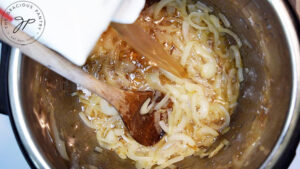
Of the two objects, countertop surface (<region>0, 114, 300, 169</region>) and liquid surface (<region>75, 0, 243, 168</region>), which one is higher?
liquid surface (<region>75, 0, 243, 168</region>)

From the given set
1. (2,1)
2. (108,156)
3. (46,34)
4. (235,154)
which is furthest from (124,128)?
(2,1)

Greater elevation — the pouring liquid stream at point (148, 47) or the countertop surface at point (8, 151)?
the pouring liquid stream at point (148, 47)

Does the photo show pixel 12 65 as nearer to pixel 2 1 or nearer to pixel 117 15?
pixel 2 1

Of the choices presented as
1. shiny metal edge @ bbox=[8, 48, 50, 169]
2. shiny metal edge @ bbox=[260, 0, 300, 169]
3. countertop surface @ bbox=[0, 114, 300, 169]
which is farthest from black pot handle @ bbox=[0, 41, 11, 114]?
shiny metal edge @ bbox=[260, 0, 300, 169]

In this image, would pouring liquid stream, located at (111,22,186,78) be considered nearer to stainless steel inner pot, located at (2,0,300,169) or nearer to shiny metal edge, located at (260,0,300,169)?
stainless steel inner pot, located at (2,0,300,169)

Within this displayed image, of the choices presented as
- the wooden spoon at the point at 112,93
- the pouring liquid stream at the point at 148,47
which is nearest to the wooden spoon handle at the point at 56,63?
the wooden spoon at the point at 112,93

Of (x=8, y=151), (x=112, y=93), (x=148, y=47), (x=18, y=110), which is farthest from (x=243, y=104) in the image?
(x=8, y=151)

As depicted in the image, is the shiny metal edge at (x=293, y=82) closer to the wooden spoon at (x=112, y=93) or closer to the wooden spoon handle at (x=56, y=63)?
the wooden spoon at (x=112, y=93)
